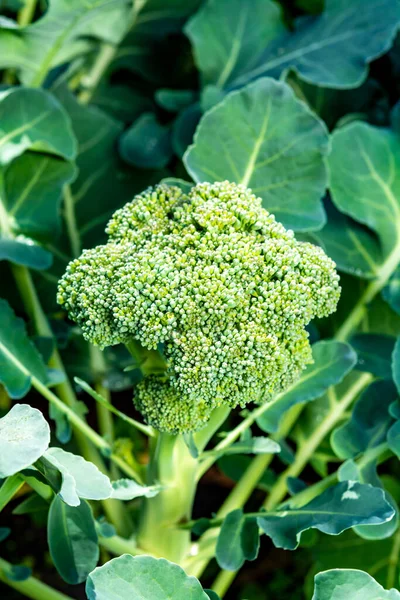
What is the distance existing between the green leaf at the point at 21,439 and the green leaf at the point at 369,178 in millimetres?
563

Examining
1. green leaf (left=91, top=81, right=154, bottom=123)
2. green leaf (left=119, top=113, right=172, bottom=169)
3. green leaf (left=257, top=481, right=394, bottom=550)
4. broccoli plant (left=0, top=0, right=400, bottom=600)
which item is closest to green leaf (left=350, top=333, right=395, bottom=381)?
broccoli plant (left=0, top=0, right=400, bottom=600)

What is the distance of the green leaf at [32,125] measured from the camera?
0.93m

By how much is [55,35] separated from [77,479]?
73 centimetres

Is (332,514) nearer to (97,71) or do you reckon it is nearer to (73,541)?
(73,541)

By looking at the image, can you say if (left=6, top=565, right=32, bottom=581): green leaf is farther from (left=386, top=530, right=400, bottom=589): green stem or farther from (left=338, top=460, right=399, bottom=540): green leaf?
(left=386, top=530, right=400, bottom=589): green stem

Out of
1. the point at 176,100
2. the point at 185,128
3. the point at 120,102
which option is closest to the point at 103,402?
the point at 185,128

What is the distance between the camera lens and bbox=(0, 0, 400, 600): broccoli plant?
64 cm

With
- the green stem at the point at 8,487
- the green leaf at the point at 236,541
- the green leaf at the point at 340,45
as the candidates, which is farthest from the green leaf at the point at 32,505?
the green leaf at the point at 340,45

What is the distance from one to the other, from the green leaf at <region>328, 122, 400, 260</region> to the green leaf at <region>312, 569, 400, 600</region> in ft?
1.71

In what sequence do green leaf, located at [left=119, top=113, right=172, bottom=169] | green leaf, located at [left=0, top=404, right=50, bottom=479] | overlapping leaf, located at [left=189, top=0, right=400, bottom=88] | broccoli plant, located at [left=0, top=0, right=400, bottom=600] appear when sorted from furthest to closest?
green leaf, located at [left=119, top=113, right=172, bottom=169] < overlapping leaf, located at [left=189, top=0, right=400, bottom=88] < broccoli plant, located at [left=0, top=0, right=400, bottom=600] < green leaf, located at [left=0, top=404, right=50, bottom=479]

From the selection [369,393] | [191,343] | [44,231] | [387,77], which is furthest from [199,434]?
[387,77]

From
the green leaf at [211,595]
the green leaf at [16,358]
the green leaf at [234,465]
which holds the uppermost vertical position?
the green leaf at [16,358]

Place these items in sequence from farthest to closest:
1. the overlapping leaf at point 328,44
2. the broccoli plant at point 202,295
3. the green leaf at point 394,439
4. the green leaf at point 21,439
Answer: the overlapping leaf at point 328,44
the green leaf at point 394,439
the broccoli plant at point 202,295
the green leaf at point 21,439

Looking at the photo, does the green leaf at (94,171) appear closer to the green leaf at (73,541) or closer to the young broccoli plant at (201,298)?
the young broccoli plant at (201,298)
